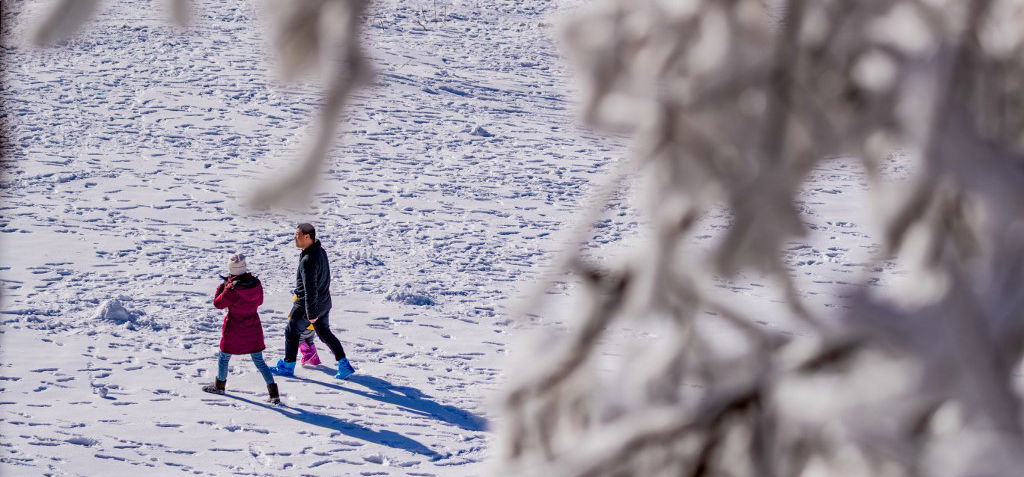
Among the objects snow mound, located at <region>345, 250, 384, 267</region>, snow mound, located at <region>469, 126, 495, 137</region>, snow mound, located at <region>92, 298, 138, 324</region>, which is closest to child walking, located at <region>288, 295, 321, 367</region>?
snow mound, located at <region>92, 298, 138, 324</region>

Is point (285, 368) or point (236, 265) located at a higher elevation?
point (236, 265)

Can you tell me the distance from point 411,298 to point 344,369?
2.03 metres

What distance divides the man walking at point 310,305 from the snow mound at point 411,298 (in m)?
1.80

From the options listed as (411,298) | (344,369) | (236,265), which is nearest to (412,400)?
(344,369)

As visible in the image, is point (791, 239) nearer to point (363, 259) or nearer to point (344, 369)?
point (344, 369)

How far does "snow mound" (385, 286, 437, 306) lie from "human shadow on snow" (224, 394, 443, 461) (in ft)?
8.43

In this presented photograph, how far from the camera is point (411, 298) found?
33.2 feet

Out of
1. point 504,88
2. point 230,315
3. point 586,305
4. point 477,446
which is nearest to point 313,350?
point 230,315

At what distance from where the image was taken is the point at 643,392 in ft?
5.17

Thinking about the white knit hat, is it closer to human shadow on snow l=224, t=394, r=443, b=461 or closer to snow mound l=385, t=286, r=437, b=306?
human shadow on snow l=224, t=394, r=443, b=461

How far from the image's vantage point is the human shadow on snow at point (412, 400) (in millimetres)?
7492

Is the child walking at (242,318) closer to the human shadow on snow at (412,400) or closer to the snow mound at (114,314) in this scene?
the human shadow on snow at (412,400)

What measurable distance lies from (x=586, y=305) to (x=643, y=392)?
0.15 meters

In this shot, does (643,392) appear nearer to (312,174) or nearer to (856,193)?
(312,174)
